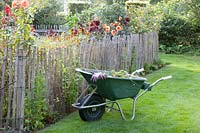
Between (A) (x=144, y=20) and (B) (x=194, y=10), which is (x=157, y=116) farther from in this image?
(B) (x=194, y=10)

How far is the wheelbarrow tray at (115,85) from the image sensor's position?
4.67 m

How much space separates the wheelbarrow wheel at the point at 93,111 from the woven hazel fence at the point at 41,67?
1.50ft

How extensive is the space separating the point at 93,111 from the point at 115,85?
0.53 meters

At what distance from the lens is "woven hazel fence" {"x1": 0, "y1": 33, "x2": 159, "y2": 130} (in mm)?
4230

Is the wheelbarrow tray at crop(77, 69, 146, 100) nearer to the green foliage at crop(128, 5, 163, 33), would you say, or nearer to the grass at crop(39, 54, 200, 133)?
the grass at crop(39, 54, 200, 133)

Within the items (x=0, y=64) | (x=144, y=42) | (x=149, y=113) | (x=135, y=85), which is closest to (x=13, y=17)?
(x=0, y=64)

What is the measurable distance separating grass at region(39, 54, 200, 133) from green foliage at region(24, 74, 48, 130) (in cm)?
15

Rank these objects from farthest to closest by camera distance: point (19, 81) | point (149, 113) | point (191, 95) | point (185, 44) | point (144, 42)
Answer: point (185, 44), point (144, 42), point (191, 95), point (149, 113), point (19, 81)

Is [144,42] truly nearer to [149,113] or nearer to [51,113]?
[149,113]

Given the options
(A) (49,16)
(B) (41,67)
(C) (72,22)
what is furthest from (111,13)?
(A) (49,16)

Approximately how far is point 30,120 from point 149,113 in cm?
186

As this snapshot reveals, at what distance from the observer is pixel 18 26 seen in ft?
14.2

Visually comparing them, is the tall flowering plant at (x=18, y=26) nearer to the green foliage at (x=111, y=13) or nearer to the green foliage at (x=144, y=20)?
the green foliage at (x=144, y=20)

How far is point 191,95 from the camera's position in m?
6.63
